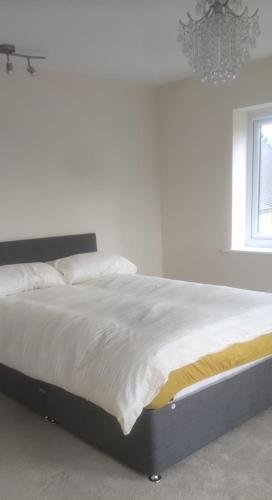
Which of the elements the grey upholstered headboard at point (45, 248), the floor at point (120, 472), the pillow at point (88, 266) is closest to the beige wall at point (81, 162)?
the grey upholstered headboard at point (45, 248)

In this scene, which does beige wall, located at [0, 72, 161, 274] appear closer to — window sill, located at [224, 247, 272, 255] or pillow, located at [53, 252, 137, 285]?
pillow, located at [53, 252, 137, 285]

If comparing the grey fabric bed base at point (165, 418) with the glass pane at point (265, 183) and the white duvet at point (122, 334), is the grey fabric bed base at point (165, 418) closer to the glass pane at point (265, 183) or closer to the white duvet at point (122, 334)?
the white duvet at point (122, 334)

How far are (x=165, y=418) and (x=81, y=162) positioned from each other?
270 cm

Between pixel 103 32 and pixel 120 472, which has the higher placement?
pixel 103 32

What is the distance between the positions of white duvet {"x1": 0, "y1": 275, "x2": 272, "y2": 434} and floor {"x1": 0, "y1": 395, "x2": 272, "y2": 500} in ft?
1.10

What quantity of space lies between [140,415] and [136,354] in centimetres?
25

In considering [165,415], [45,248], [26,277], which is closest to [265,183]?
[45,248]

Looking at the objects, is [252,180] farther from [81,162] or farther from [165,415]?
[165,415]

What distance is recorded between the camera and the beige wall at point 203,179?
3.82m

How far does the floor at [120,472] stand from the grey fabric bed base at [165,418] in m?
0.06

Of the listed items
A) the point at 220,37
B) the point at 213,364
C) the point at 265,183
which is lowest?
the point at 213,364

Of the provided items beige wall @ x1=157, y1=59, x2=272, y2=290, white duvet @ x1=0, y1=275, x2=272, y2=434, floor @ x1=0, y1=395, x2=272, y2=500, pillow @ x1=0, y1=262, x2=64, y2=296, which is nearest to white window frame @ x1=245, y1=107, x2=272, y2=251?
beige wall @ x1=157, y1=59, x2=272, y2=290

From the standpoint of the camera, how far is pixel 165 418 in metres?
1.86

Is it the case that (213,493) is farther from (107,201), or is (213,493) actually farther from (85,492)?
(107,201)
